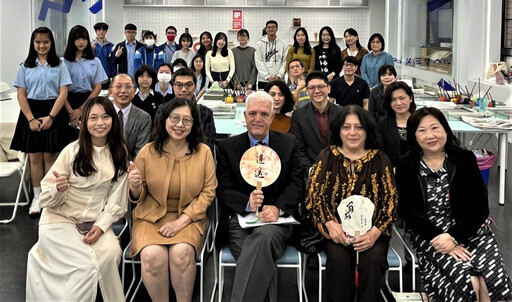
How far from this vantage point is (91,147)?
312 centimetres

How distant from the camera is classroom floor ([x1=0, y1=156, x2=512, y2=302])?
3.41 meters

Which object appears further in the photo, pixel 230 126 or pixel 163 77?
pixel 163 77

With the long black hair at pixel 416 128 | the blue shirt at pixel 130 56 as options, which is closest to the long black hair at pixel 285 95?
the long black hair at pixel 416 128

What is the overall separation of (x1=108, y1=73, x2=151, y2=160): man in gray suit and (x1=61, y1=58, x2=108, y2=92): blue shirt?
145cm

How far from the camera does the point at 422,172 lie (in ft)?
9.96

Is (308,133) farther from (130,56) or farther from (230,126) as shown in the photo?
(130,56)

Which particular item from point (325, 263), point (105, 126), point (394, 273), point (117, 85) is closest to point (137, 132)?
point (117, 85)

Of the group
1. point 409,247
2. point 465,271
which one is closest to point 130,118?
point 409,247

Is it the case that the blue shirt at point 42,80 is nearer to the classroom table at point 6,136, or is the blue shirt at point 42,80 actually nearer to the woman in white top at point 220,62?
the classroom table at point 6,136

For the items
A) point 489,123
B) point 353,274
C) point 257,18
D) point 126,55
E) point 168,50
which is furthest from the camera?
point 257,18

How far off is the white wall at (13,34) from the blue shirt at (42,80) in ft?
9.82

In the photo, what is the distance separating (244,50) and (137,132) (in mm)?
4751

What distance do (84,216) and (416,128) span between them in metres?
1.96

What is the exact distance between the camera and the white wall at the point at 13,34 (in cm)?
745
